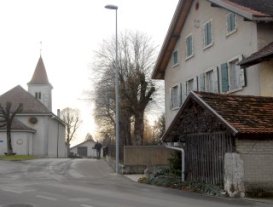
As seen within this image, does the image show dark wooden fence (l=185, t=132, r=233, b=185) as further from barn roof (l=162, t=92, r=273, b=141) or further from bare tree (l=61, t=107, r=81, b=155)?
bare tree (l=61, t=107, r=81, b=155)

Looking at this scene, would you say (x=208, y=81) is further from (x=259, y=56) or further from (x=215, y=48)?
(x=259, y=56)

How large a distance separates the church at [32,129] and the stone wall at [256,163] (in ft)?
155

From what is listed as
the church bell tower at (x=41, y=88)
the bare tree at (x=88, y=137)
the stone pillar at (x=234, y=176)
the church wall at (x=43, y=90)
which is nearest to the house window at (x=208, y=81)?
the stone pillar at (x=234, y=176)

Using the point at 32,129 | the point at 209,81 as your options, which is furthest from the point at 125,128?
the point at 209,81

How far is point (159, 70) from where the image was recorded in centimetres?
3491

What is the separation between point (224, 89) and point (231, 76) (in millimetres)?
785

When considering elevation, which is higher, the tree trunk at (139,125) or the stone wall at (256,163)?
the tree trunk at (139,125)

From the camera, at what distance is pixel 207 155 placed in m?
20.3

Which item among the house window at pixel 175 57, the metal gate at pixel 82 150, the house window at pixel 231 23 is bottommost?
the metal gate at pixel 82 150

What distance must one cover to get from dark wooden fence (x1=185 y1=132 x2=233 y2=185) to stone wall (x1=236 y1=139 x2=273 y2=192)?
0.53 m

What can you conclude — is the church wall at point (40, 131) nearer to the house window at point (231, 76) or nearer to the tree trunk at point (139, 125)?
the tree trunk at point (139, 125)

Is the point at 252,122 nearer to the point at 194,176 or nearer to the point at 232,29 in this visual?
the point at 194,176

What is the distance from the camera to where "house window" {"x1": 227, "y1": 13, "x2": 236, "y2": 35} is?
998 inches

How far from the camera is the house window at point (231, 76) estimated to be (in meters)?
24.7
